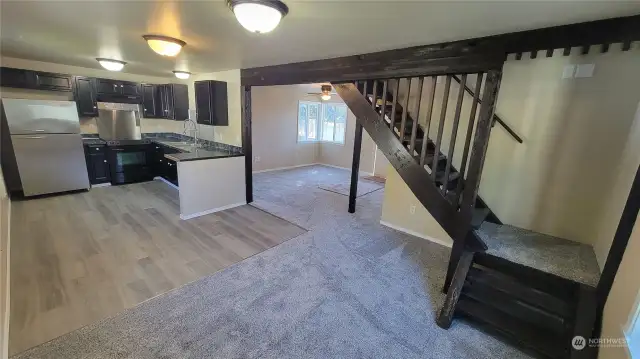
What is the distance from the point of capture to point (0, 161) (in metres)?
4.23

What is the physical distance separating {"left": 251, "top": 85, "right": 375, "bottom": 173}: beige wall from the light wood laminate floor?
119 inches

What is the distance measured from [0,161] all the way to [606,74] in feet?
26.2

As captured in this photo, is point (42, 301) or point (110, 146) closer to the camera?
point (42, 301)

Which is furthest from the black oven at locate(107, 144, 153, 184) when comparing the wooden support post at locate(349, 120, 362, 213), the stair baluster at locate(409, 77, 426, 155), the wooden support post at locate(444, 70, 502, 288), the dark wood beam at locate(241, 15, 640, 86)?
the wooden support post at locate(444, 70, 502, 288)

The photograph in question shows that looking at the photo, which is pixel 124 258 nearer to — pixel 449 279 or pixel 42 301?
pixel 42 301

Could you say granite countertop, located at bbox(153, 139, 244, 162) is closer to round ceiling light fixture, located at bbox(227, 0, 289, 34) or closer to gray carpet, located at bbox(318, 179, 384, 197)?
gray carpet, located at bbox(318, 179, 384, 197)

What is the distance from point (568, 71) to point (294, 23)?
269 centimetres

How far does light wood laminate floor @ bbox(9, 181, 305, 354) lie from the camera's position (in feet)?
7.16

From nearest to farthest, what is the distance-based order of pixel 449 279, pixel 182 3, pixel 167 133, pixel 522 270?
1. pixel 182 3
2. pixel 522 270
3. pixel 449 279
4. pixel 167 133

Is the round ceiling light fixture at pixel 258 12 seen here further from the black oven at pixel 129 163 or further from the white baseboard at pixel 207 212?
the black oven at pixel 129 163

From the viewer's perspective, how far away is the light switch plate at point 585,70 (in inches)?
96.7

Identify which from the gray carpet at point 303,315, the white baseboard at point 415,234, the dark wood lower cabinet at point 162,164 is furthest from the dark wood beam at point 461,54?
the dark wood lower cabinet at point 162,164

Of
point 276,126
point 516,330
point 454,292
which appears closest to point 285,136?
point 276,126

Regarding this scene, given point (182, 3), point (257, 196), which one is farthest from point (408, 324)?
point (257, 196)
